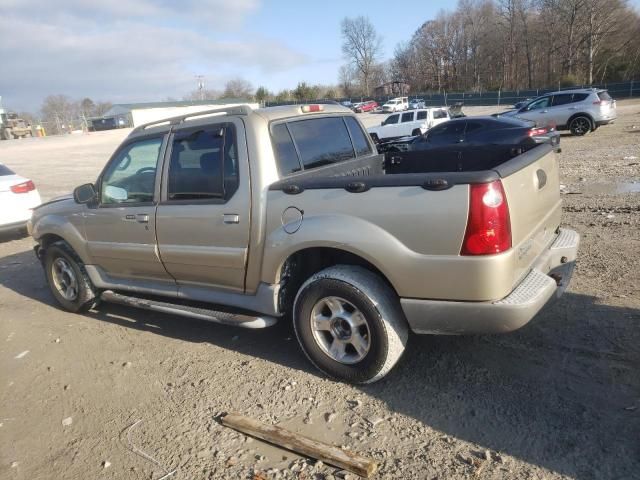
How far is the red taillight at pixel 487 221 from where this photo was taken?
2.73 metres

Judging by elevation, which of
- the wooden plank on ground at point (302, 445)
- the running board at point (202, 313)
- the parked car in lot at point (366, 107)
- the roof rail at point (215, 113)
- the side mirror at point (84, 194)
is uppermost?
the parked car in lot at point (366, 107)

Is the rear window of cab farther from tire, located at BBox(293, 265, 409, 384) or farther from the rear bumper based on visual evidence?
the rear bumper

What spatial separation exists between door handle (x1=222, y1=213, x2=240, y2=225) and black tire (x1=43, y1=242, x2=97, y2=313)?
87.4 inches

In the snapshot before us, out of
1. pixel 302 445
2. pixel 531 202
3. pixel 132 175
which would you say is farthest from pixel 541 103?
pixel 302 445

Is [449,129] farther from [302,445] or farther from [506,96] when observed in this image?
[506,96]

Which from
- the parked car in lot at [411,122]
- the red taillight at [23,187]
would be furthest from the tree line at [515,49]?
the red taillight at [23,187]

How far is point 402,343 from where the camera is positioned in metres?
3.23

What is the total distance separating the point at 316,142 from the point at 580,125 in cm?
1811

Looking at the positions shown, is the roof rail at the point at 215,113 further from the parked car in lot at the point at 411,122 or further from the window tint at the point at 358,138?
the parked car in lot at the point at 411,122

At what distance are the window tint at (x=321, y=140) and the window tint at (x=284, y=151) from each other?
0.07 metres

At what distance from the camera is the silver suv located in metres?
18.4

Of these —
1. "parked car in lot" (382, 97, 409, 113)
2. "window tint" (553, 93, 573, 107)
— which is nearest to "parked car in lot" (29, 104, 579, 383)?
"window tint" (553, 93, 573, 107)

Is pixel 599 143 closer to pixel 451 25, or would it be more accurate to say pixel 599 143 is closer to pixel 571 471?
pixel 571 471

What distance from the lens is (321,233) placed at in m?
3.21
